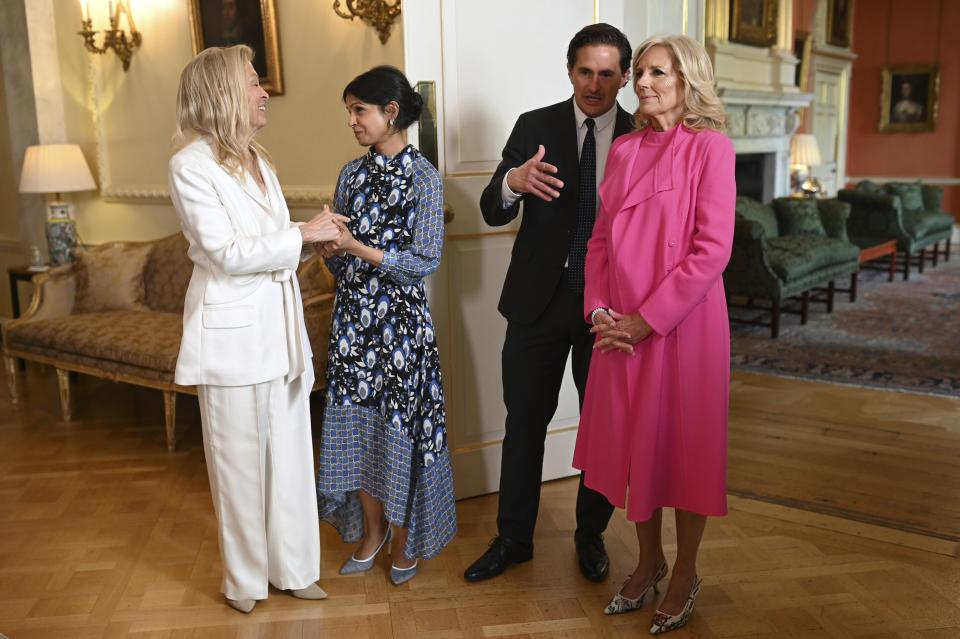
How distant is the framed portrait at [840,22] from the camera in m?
11.1

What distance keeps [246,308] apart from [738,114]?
7.57m

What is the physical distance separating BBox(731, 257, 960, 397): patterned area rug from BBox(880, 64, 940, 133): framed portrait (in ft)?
14.6

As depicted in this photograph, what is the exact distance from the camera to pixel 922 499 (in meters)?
3.52

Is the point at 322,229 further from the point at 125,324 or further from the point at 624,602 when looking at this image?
the point at 125,324

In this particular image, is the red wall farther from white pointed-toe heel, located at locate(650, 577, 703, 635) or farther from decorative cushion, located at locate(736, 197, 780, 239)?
white pointed-toe heel, located at locate(650, 577, 703, 635)

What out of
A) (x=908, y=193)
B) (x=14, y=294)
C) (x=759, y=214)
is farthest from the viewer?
(x=908, y=193)

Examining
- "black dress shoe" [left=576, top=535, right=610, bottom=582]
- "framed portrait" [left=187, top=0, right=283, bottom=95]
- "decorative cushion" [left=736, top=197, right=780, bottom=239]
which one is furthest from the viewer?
"decorative cushion" [left=736, top=197, right=780, bottom=239]

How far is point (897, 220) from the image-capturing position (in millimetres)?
9172

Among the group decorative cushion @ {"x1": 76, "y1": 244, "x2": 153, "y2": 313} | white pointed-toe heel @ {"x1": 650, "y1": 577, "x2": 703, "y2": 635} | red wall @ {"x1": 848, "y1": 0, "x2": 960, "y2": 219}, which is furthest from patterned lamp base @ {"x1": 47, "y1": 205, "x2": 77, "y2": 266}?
red wall @ {"x1": 848, "y1": 0, "x2": 960, "y2": 219}

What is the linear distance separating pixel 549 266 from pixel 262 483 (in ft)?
3.56

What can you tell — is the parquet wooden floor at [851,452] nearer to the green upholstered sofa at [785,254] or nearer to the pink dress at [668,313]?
the pink dress at [668,313]

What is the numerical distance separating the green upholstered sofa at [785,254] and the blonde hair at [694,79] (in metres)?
4.12

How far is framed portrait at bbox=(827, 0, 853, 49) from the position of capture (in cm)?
1115

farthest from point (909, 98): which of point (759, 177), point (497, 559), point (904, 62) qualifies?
point (497, 559)
